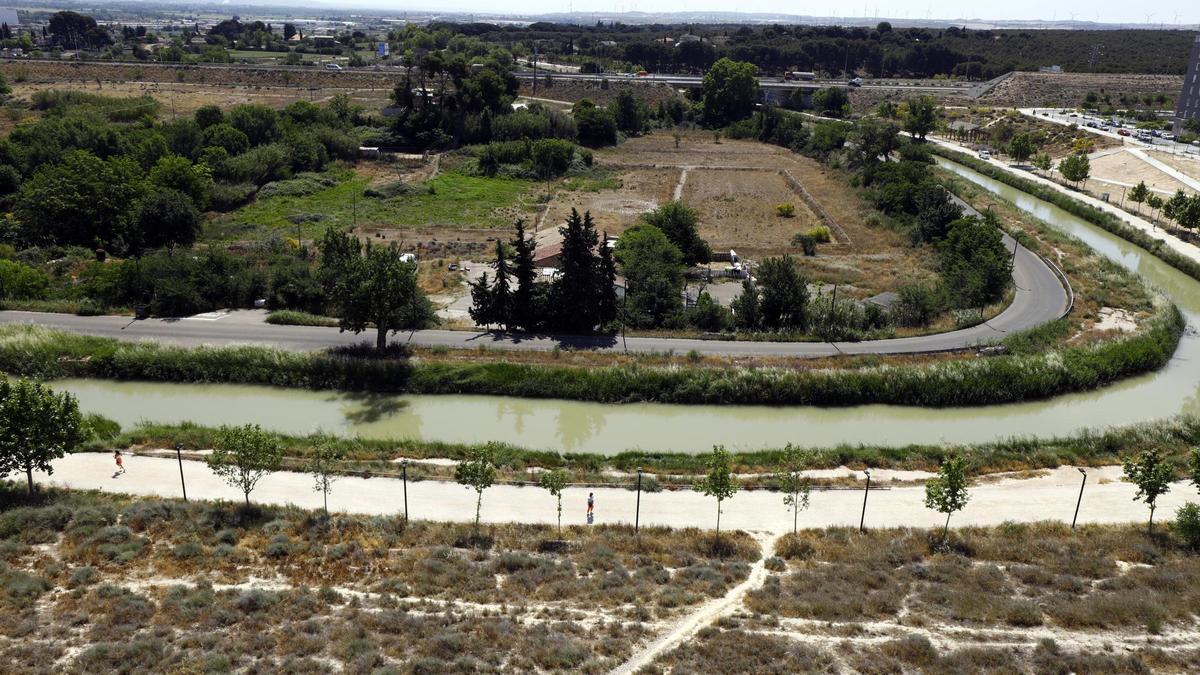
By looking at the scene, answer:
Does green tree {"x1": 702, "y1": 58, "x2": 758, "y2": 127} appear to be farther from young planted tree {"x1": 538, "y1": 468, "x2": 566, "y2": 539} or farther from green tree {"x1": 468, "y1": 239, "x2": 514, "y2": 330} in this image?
young planted tree {"x1": 538, "y1": 468, "x2": 566, "y2": 539}

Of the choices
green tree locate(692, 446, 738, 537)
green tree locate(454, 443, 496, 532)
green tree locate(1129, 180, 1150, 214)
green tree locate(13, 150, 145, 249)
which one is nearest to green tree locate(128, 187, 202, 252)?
green tree locate(13, 150, 145, 249)

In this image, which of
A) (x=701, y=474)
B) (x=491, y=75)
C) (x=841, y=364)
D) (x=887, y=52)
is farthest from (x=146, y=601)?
(x=887, y=52)

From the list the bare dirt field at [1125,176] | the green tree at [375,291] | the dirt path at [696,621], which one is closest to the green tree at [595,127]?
the bare dirt field at [1125,176]

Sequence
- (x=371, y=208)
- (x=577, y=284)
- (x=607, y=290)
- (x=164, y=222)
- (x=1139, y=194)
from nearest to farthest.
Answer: (x=577, y=284) → (x=607, y=290) → (x=164, y=222) → (x=371, y=208) → (x=1139, y=194)

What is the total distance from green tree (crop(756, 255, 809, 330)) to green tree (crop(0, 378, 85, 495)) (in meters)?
23.0

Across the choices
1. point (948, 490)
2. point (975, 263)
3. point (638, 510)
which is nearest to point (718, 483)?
point (638, 510)

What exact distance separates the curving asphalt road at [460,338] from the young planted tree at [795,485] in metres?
8.77

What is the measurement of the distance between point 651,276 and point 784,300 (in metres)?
5.56

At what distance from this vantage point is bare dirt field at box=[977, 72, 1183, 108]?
96.2 m

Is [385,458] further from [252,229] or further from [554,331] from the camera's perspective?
[252,229]

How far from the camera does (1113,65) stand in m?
118

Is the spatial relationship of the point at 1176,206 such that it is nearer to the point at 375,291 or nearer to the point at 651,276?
the point at 651,276

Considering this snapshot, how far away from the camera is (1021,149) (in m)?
69.4

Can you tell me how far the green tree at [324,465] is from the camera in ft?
65.9
